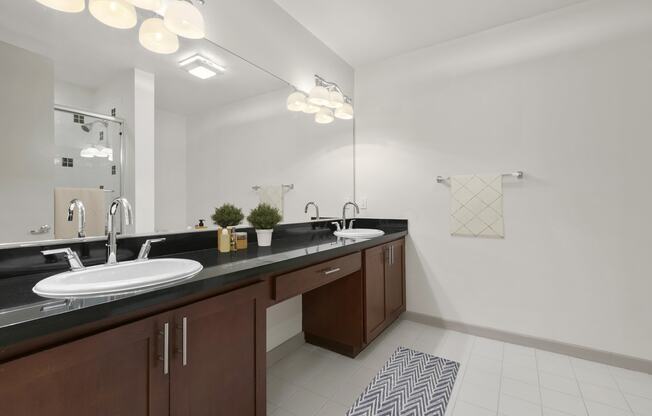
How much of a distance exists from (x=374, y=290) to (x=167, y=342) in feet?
5.04

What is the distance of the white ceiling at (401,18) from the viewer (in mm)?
2160

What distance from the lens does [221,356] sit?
1095 millimetres

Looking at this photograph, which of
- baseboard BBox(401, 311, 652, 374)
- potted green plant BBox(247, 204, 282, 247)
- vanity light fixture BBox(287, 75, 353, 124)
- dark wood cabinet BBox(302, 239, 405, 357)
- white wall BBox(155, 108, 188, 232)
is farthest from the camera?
vanity light fixture BBox(287, 75, 353, 124)

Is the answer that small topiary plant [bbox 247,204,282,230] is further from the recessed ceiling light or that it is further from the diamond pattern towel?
the diamond pattern towel

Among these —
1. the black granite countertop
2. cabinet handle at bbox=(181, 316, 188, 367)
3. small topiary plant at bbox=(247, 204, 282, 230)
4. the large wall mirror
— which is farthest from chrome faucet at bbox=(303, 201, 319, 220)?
cabinet handle at bbox=(181, 316, 188, 367)

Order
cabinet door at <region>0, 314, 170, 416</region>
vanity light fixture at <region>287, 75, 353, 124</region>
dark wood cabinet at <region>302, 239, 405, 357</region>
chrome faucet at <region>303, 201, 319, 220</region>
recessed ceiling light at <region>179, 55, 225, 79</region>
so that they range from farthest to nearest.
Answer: chrome faucet at <region>303, 201, 319, 220</region> → vanity light fixture at <region>287, 75, 353, 124</region> → dark wood cabinet at <region>302, 239, 405, 357</region> → recessed ceiling light at <region>179, 55, 225, 79</region> → cabinet door at <region>0, 314, 170, 416</region>

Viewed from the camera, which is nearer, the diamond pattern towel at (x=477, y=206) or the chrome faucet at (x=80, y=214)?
the chrome faucet at (x=80, y=214)

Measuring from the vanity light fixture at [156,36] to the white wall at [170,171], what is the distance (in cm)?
29

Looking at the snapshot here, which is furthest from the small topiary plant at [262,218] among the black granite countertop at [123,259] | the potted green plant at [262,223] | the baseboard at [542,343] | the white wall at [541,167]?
the baseboard at [542,343]

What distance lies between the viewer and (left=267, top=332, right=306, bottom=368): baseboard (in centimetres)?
205

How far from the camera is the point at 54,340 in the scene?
2.35ft

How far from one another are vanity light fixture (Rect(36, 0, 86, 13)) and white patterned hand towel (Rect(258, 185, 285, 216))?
123 centimetres

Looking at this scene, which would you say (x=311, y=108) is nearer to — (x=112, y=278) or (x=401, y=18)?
(x=401, y=18)

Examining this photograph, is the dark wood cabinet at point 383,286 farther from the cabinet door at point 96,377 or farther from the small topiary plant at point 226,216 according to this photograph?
the cabinet door at point 96,377
